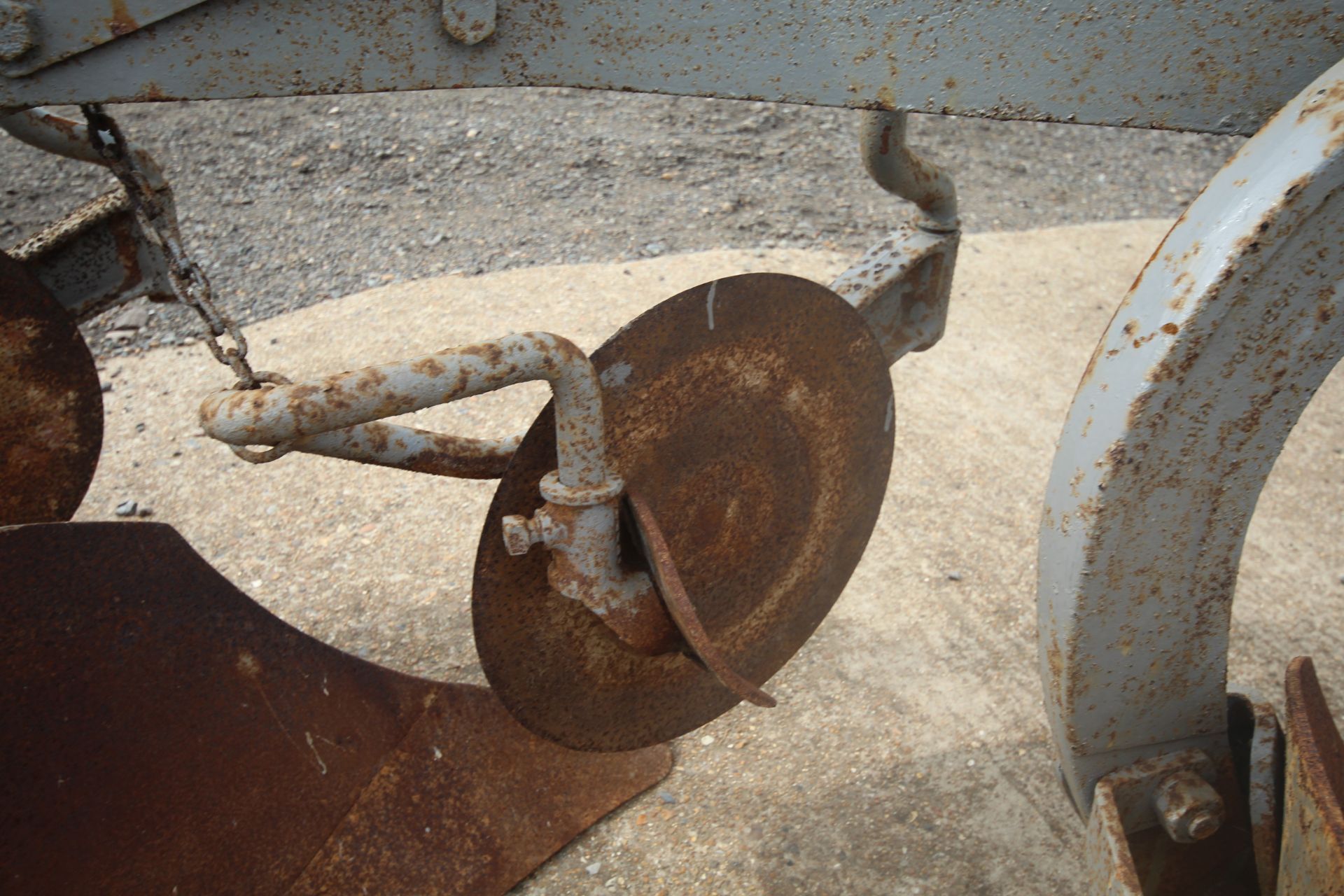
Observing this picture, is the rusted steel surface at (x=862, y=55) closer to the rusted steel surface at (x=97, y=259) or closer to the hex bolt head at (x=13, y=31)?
the hex bolt head at (x=13, y=31)

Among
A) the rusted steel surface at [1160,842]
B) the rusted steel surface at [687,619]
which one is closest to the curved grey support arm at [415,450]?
the rusted steel surface at [687,619]

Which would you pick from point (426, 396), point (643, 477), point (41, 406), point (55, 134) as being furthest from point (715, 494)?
point (41, 406)

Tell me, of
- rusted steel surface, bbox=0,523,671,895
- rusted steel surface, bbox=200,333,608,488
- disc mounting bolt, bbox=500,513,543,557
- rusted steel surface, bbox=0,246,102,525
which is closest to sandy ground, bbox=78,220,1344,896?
rusted steel surface, bbox=0,523,671,895

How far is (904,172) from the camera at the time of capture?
71.6 inches

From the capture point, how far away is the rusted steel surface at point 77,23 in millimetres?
1036

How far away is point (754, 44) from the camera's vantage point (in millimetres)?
1190

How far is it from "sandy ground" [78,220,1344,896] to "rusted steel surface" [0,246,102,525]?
677mm

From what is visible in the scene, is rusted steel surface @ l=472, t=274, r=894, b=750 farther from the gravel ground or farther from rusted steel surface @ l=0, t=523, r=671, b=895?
the gravel ground

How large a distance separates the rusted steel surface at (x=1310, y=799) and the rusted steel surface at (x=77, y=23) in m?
1.54

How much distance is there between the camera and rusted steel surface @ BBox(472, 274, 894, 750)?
143 cm

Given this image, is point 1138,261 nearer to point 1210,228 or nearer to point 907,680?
point 907,680

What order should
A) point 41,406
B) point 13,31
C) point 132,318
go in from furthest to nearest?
1. point 132,318
2. point 41,406
3. point 13,31

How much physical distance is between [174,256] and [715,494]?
792 millimetres

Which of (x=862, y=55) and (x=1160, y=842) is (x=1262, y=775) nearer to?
(x=1160, y=842)
